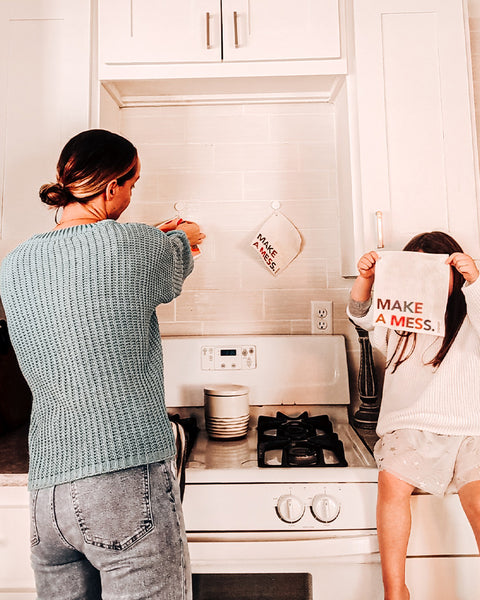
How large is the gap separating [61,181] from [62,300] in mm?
258

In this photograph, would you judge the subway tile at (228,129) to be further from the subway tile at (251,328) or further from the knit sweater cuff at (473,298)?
the knit sweater cuff at (473,298)

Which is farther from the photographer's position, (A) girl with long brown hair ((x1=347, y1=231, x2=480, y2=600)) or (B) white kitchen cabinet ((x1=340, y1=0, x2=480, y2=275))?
(B) white kitchen cabinet ((x1=340, y1=0, x2=480, y2=275))

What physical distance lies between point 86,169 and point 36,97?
784 millimetres

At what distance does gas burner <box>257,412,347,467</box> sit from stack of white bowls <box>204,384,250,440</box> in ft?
0.24

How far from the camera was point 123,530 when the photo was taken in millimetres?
758

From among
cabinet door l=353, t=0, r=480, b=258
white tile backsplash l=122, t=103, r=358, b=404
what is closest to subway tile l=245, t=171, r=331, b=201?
white tile backsplash l=122, t=103, r=358, b=404

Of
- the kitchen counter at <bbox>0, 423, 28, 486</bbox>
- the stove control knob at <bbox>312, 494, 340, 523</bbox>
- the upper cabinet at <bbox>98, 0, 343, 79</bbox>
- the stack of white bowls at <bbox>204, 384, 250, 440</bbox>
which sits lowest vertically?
the stove control knob at <bbox>312, 494, 340, 523</bbox>

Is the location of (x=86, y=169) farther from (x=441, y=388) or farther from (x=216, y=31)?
(x=441, y=388)

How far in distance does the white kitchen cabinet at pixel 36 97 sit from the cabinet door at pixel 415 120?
87 centimetres

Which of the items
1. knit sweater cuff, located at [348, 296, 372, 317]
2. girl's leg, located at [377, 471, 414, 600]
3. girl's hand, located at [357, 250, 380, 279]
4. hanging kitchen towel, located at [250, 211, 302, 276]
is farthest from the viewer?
hanging kitchen towel, located at [250, 211, 302, 276]

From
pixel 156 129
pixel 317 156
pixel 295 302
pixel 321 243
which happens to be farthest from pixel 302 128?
pixel 295 302

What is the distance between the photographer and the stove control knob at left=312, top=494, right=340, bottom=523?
1.11 m

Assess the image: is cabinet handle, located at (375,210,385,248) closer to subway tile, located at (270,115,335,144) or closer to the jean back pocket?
subway tile, located at (270,115,335,144)

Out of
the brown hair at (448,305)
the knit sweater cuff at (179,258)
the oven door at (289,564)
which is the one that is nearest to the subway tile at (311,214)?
the brown hair at (448,305)
